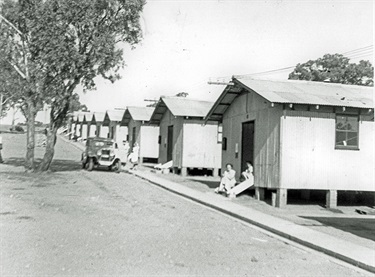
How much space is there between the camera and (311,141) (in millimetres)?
15570

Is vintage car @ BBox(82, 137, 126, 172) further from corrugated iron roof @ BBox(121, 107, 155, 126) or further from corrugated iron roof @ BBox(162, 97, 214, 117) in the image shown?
corrugated iron roof @ BBox(121, 107, 155, 126)

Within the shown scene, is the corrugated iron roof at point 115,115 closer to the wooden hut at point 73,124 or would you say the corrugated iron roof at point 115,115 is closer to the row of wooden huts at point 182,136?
the row of wooden huts at point 182,136

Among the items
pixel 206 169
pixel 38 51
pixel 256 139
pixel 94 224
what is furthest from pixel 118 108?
pixel 94 224

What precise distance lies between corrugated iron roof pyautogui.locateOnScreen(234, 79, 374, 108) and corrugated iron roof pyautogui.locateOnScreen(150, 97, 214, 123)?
29.3 ft

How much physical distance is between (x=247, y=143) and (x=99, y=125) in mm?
44128

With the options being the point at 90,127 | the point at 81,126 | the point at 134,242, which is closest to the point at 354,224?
the point at 134,242

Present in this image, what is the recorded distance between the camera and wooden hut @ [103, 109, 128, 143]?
47.9 meters

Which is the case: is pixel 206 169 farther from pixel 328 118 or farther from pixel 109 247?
pixel 109 247

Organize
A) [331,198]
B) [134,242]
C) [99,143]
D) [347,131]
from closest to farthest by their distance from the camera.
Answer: [134,242] → [331,198] → [347,131] → [99,143]

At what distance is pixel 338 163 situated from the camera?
1580cm

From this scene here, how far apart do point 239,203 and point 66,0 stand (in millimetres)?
12143

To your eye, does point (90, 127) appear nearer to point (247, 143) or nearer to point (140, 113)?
point (140, 113)

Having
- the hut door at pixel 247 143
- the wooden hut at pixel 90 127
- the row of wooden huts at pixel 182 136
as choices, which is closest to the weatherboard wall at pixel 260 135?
the hut door at pixel 247 143

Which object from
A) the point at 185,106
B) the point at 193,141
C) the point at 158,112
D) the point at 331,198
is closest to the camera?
the point at 331,198
